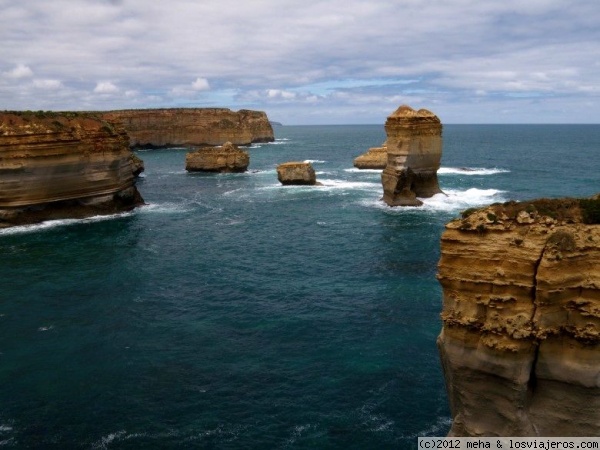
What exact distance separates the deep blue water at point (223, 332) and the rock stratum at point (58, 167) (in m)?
3.11

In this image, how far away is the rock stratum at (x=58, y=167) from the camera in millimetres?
56062

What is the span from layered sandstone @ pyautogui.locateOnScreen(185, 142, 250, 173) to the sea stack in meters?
48.8

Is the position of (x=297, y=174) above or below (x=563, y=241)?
below

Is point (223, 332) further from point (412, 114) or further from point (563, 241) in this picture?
point (412, 114)

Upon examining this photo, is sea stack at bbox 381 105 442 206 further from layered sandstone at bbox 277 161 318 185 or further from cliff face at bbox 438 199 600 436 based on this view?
cliff face at bbox 438 199 600 436

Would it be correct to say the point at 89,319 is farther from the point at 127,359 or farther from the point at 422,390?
the point at 422,390

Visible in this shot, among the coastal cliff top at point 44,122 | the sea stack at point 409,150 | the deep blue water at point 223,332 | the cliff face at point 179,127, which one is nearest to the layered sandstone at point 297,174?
the sea stack at point 409,150

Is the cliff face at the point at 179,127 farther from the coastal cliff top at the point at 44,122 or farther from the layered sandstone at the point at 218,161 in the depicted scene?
the coastal cliff top at the point at 44,122

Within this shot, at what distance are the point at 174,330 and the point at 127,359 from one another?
392cm

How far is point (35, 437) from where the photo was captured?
824 inches

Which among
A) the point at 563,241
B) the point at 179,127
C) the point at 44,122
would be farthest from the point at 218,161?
the point at 563,241

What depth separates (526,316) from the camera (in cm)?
1441

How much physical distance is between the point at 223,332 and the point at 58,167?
128 ft

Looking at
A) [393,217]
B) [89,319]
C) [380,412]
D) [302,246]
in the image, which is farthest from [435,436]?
[393,217]
